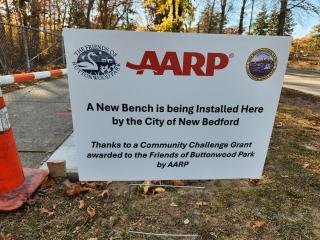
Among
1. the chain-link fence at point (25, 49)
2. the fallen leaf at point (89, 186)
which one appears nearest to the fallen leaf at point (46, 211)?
the fallen leaf at point (89, 186)

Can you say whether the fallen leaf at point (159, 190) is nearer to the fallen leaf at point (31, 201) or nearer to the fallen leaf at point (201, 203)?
the fallen leaf at point (201, 203)

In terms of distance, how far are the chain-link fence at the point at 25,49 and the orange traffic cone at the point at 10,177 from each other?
7.22 meters

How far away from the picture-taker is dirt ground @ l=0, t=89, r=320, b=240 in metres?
2.50

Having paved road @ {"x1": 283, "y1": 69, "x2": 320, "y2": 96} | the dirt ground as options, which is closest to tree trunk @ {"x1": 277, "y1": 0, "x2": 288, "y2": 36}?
paved road @ {"x1": 283, "y1": 69, "x2": 320, "y2": 96}

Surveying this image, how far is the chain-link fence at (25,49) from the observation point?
424 inches

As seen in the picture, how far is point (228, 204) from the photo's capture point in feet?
9.52

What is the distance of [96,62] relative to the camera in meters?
2.06

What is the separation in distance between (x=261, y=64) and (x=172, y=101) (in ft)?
2.49

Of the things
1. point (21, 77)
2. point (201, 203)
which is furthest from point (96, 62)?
point (21, 77)

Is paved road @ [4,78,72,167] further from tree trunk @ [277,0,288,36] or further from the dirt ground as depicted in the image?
tree trunk @ [277,0,288,36]

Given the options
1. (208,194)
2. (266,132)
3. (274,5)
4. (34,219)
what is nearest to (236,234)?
(208,194)

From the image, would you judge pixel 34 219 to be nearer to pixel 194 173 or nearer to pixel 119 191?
pixel 119 191

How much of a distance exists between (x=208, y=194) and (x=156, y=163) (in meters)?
0.87

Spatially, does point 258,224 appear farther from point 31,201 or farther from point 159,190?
point 31,201
